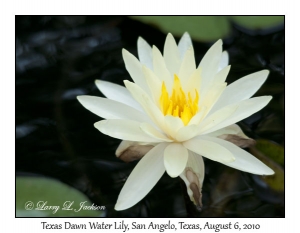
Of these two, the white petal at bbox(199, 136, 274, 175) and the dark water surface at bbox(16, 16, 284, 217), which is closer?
the white petal at bbox(199, 136, 274, 175)

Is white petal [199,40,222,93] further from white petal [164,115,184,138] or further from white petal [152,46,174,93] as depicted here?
white petal [164,115,184,138]

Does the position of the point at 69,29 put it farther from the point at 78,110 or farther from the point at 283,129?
the point at 283,129

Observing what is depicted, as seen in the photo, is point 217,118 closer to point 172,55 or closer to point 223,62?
point 172,55

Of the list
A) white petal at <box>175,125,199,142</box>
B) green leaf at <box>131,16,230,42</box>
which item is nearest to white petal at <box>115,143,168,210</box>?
white petal at <box>175,125,199,142</box>

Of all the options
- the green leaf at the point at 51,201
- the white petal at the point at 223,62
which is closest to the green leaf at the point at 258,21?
the white petal at the point at 223,62

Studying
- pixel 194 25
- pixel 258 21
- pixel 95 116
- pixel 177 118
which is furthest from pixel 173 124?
pixel 258 21
